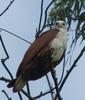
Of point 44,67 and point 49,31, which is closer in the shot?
point 44,67

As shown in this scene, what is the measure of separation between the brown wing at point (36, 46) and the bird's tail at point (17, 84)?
11 cm

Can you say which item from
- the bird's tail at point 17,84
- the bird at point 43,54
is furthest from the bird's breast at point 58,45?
the bird's tail at point 17,84

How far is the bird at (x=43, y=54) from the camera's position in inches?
161

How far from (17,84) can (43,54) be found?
0.52 metres

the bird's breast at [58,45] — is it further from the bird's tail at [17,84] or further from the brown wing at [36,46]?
the bird's tail at [17,84]

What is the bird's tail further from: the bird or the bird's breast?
the bird's breast

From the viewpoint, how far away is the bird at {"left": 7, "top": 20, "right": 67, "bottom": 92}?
4.08 meters

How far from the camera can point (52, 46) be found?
4398mm

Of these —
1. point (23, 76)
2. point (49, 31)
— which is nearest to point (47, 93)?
point (23, 76)

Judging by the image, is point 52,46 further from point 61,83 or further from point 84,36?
point 61,83

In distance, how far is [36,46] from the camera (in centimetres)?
440

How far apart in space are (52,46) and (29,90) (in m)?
1.03

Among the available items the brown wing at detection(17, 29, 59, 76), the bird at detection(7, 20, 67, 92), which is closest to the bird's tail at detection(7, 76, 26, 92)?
the bird at detection(7, 20, 67, 92)

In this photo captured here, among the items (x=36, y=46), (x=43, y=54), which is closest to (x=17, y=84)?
(x=43, y=54)
